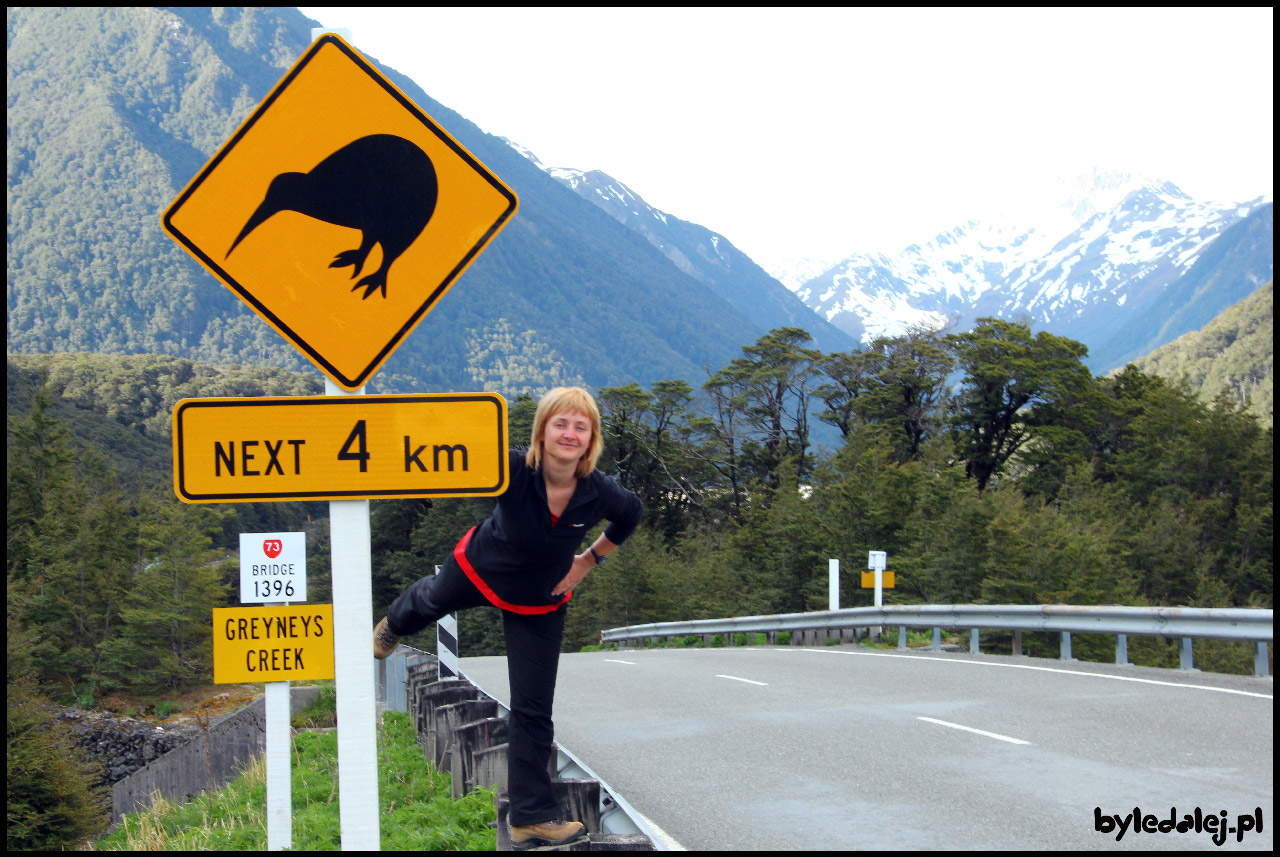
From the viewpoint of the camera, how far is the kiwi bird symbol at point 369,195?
9.86 feet

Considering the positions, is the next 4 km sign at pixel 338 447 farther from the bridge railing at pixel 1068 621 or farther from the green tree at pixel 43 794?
the green tree at pixel 43 794

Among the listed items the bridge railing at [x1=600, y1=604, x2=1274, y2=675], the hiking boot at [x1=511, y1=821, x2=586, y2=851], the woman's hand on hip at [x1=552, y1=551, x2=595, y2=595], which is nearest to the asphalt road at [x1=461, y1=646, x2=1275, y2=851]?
the bridge railing at [x1=600, y1=604, x2=1274, y2=675]

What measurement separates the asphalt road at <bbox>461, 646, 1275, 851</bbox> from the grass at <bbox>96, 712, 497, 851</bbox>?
3.52 feet

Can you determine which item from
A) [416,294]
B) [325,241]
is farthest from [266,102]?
[416,294]

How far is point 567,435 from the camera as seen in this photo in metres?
4.01

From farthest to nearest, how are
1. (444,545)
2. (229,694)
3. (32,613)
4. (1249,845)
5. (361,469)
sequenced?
1. (444,545)
2. (32,613)
3. (229,694)
4. (1249,845)
5. (361,469)

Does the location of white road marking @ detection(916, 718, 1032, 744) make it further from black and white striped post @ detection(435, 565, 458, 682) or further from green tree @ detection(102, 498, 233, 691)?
green tree @ detection(102, 498, 233, 691)

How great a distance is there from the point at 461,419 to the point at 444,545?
68941mm

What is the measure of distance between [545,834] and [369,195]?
2.47 metres

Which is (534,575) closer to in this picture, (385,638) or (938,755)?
(385,638)

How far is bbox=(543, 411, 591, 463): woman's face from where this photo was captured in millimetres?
4016

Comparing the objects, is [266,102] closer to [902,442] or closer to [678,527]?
[902,442]

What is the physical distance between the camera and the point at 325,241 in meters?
3.00

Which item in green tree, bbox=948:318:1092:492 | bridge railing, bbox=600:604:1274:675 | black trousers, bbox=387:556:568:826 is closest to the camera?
black trousers, bbox=387:556:568:826
